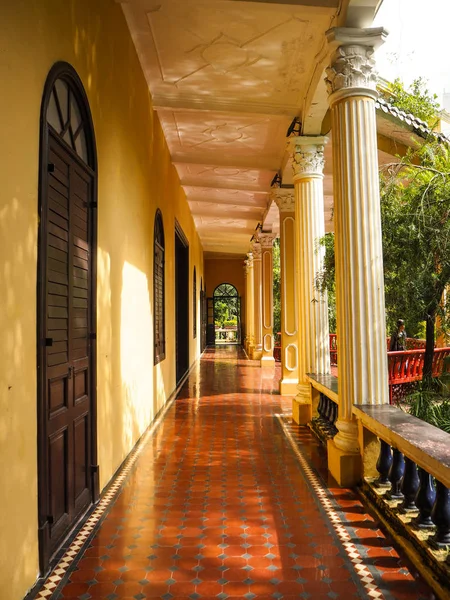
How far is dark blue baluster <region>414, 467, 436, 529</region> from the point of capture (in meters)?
3.14

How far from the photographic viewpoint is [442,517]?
286 centimetres

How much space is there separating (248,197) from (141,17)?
24.5 ft

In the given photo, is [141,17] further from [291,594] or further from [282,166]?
[291,594]

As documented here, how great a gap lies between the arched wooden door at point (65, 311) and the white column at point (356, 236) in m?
2.14

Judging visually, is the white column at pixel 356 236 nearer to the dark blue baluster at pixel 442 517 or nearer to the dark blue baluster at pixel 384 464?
the dark blue baluster at pixel 384 464

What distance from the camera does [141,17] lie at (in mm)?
5453

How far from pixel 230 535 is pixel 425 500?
4.22 ft

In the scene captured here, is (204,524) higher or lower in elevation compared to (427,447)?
lower

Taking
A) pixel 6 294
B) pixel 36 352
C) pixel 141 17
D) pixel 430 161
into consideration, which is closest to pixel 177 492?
pixel 36 352

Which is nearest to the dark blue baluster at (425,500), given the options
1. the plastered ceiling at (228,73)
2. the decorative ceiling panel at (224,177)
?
the plastered ceiling at (228,73)

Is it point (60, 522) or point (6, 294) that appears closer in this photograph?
point (6, 294)

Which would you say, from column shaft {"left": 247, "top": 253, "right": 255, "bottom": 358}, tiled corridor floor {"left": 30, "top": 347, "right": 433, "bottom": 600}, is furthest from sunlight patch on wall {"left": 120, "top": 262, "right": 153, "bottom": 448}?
column shaft {"left": 247, "top": 253, "right": 255, "bottom": 358}

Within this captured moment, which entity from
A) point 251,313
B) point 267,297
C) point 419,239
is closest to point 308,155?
point 419,239

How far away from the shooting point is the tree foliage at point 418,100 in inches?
205
